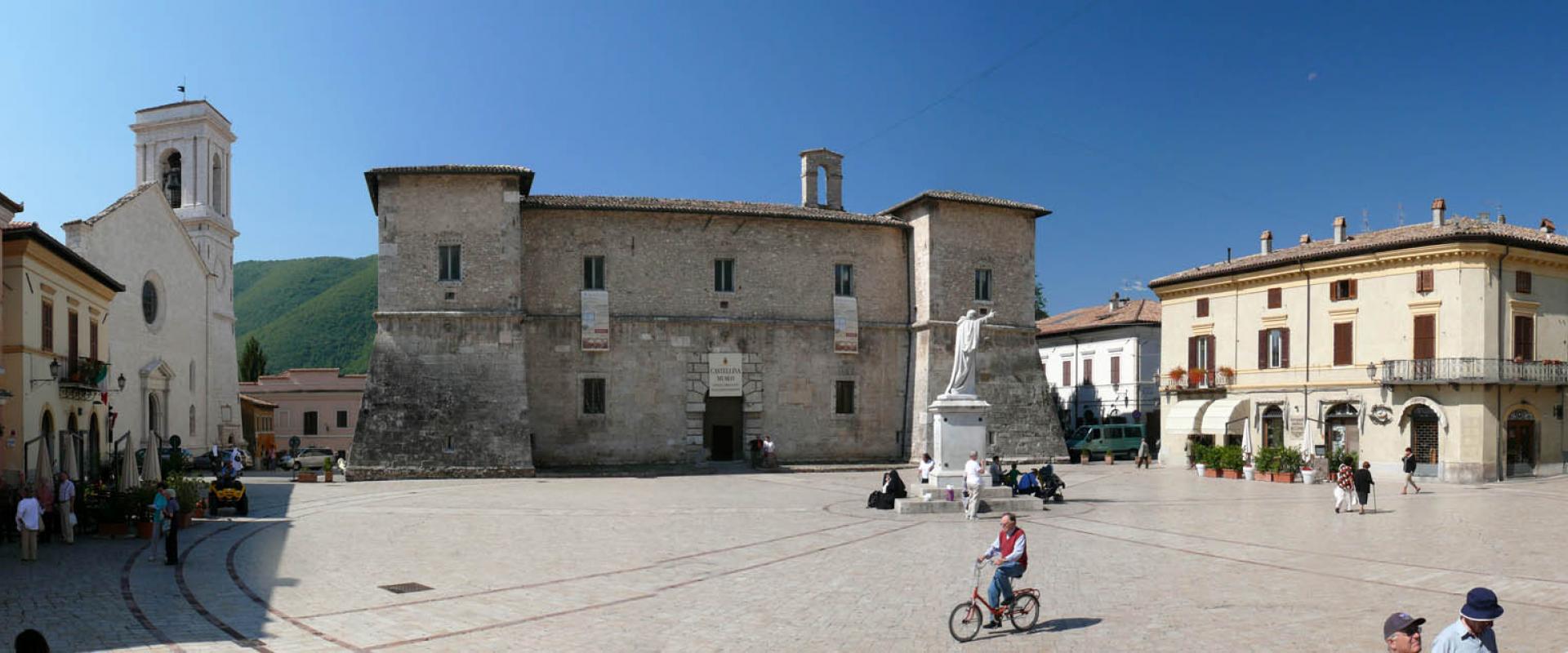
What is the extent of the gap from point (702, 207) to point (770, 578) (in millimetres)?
A: 24852

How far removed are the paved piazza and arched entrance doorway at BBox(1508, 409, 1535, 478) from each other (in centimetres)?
1002

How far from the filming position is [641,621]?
11156 millimetres

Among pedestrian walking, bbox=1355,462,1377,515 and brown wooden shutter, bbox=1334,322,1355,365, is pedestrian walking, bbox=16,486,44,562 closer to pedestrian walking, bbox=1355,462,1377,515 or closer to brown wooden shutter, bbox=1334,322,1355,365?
pedestrian walking, bbox=1355,462,1377,515

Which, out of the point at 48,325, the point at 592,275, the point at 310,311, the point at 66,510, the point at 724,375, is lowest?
the point at 66,510

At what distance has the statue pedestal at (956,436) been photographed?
22453 millimetres

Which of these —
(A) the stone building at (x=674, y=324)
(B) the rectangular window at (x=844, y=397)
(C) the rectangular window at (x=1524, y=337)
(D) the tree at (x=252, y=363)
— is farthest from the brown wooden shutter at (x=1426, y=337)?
(D) the tree at (x=252, y=363)

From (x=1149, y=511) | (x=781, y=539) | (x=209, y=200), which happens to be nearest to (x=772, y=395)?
(x=1149, y=511)

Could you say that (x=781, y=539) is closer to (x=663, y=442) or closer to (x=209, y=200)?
(x=663, y=442)

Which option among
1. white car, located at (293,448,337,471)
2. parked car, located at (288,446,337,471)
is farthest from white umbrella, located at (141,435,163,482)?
white car, located at (293,448,337,471)

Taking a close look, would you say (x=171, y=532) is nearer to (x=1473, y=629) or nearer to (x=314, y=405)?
(x=1473, y=629)

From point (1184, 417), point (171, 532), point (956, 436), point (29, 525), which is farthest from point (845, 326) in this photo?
point (29, 525)

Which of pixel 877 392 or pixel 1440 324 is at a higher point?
pixel 1440 324

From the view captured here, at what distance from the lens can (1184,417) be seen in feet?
131

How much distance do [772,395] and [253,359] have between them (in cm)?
5302
